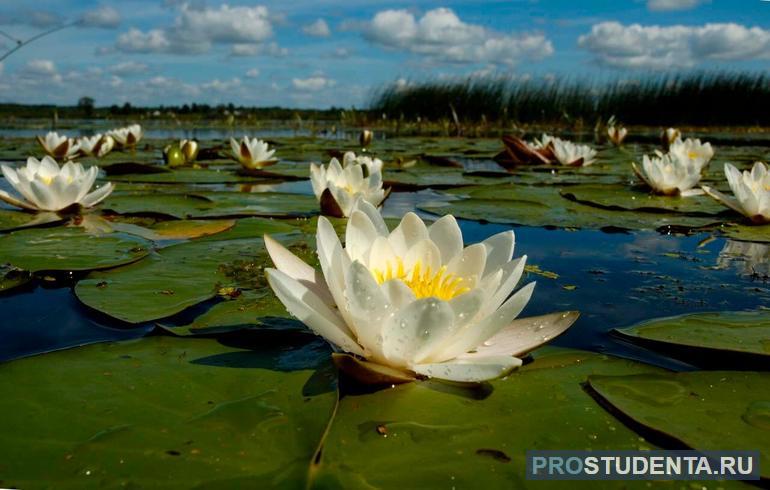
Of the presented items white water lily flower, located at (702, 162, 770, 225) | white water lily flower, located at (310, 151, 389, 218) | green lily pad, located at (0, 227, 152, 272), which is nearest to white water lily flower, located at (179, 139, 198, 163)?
white water lily flower, located at (310, 151, 389, 218)

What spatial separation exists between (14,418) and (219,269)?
1095 mm

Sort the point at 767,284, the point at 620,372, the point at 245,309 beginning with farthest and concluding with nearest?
the point at 767,284 → the point at 245,309 → the point at 620,372

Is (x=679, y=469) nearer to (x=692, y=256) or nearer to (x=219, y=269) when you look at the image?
(x=219, y=269)

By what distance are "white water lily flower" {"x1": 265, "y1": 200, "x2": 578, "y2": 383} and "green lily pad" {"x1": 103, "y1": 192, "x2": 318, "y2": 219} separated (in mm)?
2002

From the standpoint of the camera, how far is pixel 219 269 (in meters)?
2.15

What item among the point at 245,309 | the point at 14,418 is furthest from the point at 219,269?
the point at 14,418

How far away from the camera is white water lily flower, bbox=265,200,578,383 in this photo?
1157 mm

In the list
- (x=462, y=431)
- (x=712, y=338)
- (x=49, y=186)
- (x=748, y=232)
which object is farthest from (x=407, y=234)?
(x=49, y=186)

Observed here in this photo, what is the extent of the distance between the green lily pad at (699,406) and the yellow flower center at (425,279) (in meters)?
0.36

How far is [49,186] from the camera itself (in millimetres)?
3145

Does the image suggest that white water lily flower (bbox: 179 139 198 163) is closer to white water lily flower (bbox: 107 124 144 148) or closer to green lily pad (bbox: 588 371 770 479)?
white water lily flower (bbox: 107 124 144 148)

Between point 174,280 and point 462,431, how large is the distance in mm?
1269

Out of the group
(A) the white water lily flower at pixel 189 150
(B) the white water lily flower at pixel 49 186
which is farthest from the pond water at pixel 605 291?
(A) the white water lily flower at pixel 189 150

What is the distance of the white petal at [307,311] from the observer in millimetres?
1228
